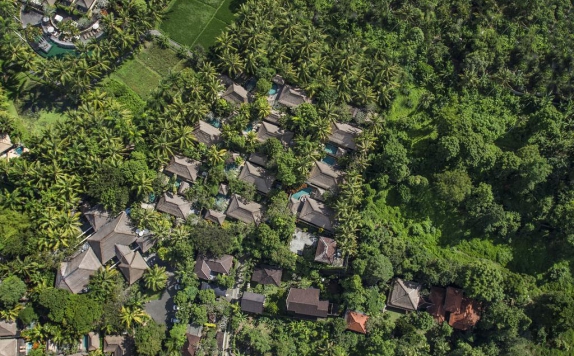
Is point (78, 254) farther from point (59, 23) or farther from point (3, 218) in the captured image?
point (59, 23)

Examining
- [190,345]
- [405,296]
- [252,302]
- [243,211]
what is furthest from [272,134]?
[190,345]

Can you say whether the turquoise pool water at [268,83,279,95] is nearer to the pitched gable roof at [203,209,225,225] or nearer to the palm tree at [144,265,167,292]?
the pitched gable roof at [203,209,225,225]

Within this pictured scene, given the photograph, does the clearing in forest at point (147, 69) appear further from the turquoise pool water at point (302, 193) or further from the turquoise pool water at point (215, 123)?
the turquoise pool water at point (302, 193)

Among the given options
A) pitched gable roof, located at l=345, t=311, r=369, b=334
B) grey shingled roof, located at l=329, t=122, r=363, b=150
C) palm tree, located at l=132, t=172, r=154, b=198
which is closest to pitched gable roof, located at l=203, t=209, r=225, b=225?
palm tree, located at l=132, t=172, r=154, b=198

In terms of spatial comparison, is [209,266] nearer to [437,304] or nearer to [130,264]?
[130,264]

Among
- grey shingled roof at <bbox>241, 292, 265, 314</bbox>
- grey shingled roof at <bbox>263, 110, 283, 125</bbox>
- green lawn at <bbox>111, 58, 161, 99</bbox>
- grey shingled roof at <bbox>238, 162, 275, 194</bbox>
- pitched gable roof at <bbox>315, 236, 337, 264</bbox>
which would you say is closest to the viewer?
grey shingled roof at <bbox>241, 292, 265, 314</bbox>

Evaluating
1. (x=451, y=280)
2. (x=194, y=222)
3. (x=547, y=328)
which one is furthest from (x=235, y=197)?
(x=547, y=328)

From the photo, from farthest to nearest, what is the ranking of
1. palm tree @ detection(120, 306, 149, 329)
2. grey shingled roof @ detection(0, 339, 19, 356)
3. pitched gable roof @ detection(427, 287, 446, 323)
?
pitched gable roof @ detection(427, 287, 446, 323) < palm tree @ detection(120, 306, 149, 329) < grey shingled roof @ detection(0, 339, 19, 356)
